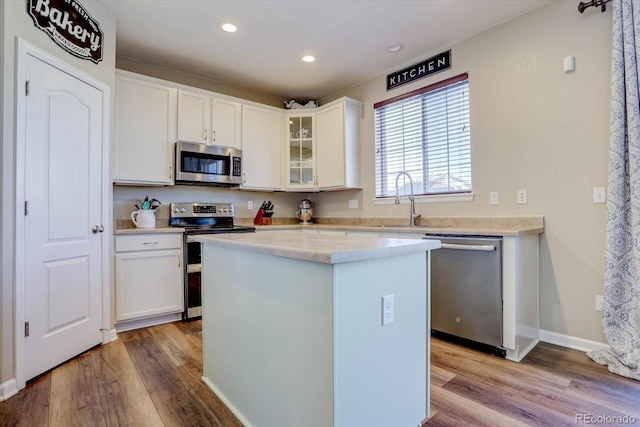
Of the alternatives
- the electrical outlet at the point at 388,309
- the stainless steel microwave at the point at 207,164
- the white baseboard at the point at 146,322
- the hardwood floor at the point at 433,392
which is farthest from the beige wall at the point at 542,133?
the electrical outlet at the point at 388,309

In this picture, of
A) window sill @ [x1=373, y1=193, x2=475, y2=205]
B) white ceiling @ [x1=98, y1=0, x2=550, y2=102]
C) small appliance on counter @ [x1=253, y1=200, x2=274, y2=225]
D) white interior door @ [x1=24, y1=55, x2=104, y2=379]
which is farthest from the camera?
small appliance on counter @ [x1=253, y1=200, x2=274, y2=225]

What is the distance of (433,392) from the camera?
179 centimetres

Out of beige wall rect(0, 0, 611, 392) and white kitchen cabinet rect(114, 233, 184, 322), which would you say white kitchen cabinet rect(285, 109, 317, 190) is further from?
beige wall rect(0, 0, 611, 392)

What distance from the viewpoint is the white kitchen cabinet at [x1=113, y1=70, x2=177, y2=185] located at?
298 centimetres

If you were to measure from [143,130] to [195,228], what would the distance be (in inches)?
41.2

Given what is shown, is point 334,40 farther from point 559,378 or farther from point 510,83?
point 559,378

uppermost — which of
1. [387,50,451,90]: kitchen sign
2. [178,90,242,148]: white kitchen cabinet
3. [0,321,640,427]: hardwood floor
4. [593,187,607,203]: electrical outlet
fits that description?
[387,50,451,90]: kitchen sign

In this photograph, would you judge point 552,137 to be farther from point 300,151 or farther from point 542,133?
point 300,151

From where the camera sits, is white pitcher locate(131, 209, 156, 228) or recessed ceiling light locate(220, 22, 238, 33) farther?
white pitcher locate(131, 209, 156, 228)

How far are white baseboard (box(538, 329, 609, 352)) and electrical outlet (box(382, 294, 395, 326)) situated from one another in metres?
1.97

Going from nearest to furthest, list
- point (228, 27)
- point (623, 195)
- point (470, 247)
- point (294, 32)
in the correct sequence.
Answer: point (623, 195) < point (470, 247) < point (228, 27) < point (294, 32)

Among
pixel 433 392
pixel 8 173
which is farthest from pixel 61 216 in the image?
pixel 433 392

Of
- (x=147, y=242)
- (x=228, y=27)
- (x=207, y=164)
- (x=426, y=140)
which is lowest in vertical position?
(x=147, y=242)

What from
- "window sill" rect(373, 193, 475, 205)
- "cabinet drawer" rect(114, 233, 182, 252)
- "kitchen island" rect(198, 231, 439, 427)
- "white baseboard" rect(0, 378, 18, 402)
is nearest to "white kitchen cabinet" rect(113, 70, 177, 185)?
"cabinet drawer" rect(114, 233, 182, 252)
